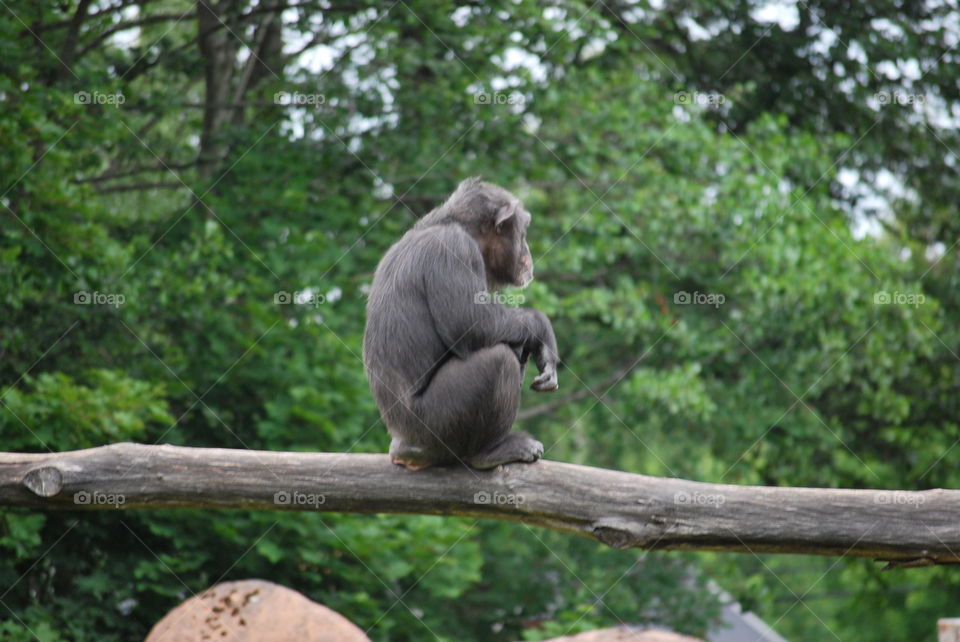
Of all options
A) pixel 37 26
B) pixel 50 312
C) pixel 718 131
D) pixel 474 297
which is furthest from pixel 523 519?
pixel 718 131

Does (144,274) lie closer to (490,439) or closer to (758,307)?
(490,439)

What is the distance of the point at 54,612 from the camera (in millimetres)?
7742

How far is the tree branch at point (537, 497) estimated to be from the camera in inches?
178

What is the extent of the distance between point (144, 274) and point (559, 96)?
15.3 feet
